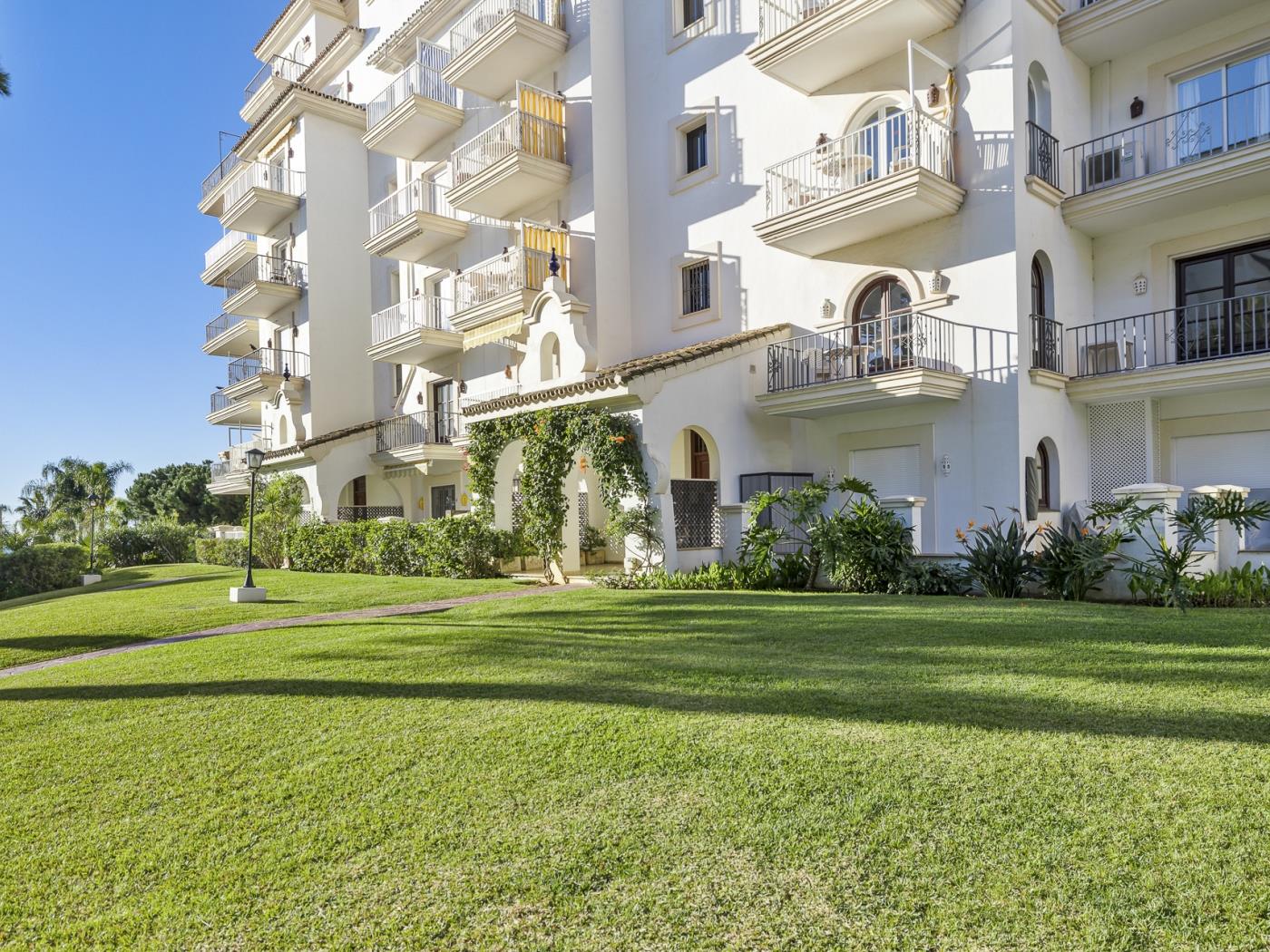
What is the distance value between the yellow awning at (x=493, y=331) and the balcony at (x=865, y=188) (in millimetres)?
7260

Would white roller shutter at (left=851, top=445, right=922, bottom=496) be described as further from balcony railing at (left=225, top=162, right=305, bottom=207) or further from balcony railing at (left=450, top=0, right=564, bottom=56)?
balcony railing at (left=225, top=162, right=305, bottom=207)

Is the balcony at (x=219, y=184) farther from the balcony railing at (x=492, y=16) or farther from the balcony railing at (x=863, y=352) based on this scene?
the balcony railing at (x=863, y=352)

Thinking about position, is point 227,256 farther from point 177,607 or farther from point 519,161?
point 177,607

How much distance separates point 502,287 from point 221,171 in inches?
859

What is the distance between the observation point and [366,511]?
2723 cm

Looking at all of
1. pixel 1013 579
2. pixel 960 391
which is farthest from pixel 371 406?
pixel 1013 579

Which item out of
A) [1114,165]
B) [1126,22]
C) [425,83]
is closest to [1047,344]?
[1114,165]

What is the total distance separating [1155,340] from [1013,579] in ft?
21.0

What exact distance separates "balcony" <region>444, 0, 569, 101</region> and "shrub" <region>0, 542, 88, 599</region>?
20.4 metres

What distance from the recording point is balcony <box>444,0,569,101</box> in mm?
20062

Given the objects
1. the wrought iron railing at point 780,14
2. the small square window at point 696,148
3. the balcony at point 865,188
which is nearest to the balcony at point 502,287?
the small square window at point 696,148

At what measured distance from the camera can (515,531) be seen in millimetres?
17703

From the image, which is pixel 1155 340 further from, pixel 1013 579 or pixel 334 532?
pixel 334 532

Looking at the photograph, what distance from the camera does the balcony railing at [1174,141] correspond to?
1338cm
